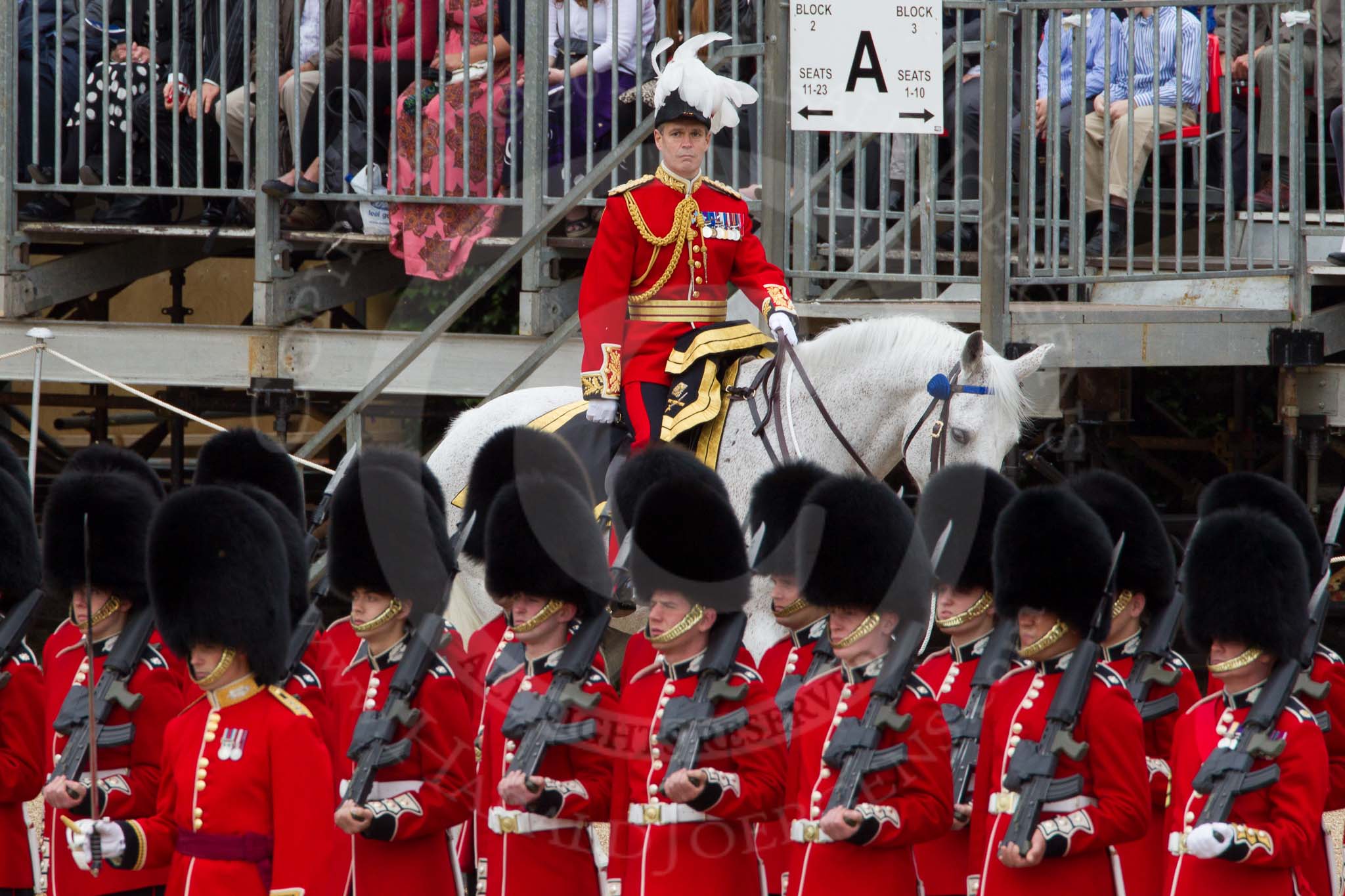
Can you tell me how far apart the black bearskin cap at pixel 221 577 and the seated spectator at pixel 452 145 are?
13.8ft

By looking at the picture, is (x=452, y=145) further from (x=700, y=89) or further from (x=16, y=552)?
(x=16, y=552)

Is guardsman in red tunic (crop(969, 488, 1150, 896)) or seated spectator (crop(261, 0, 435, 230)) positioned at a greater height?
seated spectator (crop(261, 0, 435, 230))

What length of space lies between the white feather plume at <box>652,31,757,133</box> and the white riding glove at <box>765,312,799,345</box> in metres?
0.62

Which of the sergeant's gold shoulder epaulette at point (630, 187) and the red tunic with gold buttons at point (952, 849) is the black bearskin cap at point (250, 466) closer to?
the sergeant's gold shoulder epaulette at point (630, 187)

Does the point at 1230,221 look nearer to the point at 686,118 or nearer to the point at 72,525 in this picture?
the point at 686,118

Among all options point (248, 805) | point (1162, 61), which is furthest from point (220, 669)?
point (1162, 61)

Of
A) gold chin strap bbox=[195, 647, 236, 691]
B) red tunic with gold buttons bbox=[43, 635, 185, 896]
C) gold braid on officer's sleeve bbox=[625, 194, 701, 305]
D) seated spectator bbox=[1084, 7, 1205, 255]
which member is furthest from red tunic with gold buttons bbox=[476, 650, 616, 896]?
seated spectator bbox=[1084, 7, 1205, 255]

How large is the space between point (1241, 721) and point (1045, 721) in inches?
14.7

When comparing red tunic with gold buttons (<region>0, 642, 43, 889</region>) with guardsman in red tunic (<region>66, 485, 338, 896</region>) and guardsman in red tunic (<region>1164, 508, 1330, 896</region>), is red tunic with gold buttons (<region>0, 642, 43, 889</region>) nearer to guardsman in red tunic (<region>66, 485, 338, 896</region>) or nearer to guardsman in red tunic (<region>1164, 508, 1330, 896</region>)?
guardsman in red tunic (<region>66, 485, 338, 896</region>)

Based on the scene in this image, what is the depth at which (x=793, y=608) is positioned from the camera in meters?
4.58

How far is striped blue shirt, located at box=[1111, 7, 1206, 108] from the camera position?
7.39 m

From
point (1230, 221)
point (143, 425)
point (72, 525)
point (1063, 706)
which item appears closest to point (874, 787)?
point (1063, 706)

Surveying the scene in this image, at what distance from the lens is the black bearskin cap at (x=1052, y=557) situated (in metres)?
4.21

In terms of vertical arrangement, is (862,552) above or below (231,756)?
above
